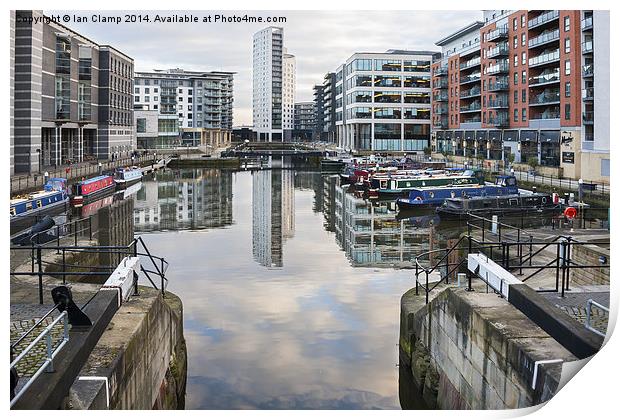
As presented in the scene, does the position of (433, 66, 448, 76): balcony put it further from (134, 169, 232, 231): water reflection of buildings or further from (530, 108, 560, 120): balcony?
(530, 108, 560, 120): balcony

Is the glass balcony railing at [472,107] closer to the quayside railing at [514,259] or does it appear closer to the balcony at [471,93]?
the balcony at [471,93]

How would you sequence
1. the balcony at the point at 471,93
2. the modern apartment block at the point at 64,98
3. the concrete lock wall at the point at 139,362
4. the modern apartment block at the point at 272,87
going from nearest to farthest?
1. the concrete lock wall at the point at 139,362
2. the modern apartment block at the point at 64,98
3. the balcony at the point at 471,93
4. the modern apartment block at the point at 272,87

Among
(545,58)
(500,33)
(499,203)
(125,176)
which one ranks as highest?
(500,33)

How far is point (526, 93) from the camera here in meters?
44.7

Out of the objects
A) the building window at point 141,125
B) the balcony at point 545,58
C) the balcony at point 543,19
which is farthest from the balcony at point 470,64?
the building window at point 141,125

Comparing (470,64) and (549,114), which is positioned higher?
(470,64)

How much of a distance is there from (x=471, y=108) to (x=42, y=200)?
3810cm

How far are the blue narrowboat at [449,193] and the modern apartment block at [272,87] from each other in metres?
96.4

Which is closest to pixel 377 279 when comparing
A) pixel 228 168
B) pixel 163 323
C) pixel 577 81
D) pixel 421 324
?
pixel 421 324

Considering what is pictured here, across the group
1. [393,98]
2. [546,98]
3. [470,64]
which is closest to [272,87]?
[393,98]

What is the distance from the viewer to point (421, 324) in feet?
33.8

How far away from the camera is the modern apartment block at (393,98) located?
2879 inches

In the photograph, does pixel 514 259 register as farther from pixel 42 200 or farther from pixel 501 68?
pixel 501 68

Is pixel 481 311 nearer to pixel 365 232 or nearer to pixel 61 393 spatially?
pixel 61 393
